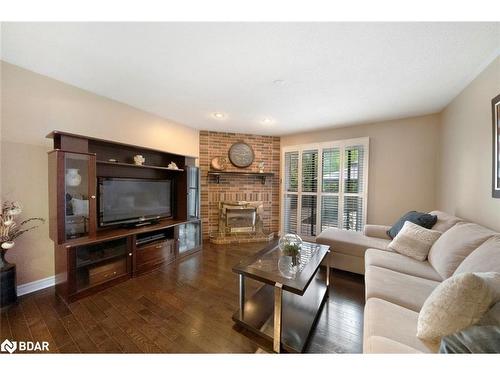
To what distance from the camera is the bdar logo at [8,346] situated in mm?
1282

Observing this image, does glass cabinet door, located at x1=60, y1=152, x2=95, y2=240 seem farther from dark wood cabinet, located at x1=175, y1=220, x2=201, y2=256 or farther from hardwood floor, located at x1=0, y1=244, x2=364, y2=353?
dark wood cabinet, located at x1=175, y1=220, x2=201, y2=256

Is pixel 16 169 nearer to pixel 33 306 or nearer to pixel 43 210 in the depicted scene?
pixel 43 210

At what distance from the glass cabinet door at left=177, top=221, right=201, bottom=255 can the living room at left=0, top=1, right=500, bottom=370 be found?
37 millimetres

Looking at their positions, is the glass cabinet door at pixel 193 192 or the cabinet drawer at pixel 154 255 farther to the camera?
the glass cabinet door at pixel 193 192

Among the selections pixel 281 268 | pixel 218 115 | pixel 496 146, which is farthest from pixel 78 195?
pixel 496 146

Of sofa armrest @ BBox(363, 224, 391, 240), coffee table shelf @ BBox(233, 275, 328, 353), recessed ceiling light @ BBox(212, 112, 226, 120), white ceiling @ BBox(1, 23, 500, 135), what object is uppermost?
white ceiling @ BBox(1, 23, 500, 135)

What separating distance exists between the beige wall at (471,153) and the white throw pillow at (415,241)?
466mm

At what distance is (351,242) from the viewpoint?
7.74 ft

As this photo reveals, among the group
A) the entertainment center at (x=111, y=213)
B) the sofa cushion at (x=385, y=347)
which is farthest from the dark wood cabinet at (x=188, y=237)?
the sofa cushion at (x=385, y=347)

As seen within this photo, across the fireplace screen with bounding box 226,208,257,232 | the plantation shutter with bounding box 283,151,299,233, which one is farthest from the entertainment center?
the plantation shutter with bounding box 283,151,299,233

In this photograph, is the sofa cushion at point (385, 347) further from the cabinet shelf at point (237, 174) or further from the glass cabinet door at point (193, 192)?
the cabinet shelf at point (237, 174)

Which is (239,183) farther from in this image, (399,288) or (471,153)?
(471,153)

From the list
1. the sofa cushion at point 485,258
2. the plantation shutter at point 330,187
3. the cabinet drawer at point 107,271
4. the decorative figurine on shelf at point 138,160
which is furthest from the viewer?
the plantation shutter at point 330,187

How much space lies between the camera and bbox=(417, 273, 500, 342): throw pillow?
2.60ft
